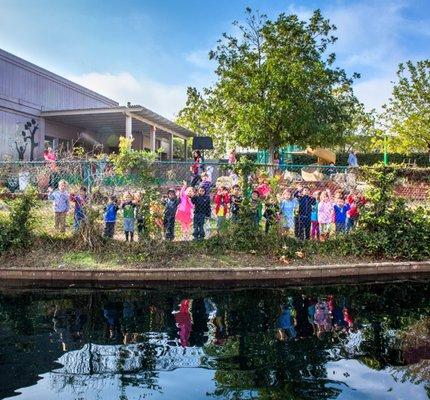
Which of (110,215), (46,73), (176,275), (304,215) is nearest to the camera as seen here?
(176,275)

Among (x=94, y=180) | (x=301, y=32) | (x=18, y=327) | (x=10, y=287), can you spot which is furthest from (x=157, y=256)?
(x=301, y=32)

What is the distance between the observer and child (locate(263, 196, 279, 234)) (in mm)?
9070

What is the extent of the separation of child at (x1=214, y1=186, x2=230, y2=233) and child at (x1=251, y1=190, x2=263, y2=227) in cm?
52

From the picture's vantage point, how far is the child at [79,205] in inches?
348

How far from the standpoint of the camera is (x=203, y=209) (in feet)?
30.3

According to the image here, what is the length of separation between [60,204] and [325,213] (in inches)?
228

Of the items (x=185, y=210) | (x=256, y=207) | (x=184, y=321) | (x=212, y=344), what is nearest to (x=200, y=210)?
(x=185, y=210)

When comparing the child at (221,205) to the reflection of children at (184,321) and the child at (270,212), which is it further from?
the reflection of children at (184,321)

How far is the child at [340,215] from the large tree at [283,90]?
9277 millimetres

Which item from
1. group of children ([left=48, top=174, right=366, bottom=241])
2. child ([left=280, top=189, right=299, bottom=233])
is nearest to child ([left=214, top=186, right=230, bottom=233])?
group of children ([left=48, top=174, right=366, bottom=241])

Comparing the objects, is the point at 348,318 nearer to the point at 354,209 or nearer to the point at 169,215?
the point at 169,215

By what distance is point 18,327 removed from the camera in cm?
525

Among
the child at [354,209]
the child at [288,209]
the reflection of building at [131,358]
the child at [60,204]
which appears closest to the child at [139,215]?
the child at [60,204]

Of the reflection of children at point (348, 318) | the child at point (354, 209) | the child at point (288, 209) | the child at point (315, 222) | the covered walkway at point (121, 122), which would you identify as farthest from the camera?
Answer: the covered walkway at point (121, 122)
